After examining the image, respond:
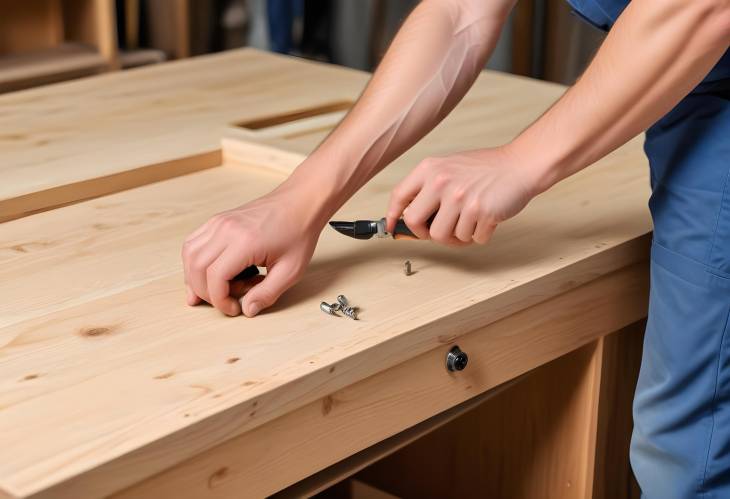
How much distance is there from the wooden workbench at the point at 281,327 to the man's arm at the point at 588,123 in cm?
8

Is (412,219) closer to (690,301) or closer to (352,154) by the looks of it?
(352,154)

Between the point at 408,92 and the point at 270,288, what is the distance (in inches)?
10.6

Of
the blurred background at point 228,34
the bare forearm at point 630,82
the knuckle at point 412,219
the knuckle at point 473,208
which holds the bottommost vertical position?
the blurred background at point 228,34

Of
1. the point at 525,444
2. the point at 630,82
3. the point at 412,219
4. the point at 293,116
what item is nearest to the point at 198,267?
the point at 412,219

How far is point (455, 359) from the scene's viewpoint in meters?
1.01

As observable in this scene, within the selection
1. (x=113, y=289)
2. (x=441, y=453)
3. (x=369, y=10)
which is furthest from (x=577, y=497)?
(x=369, y=10)

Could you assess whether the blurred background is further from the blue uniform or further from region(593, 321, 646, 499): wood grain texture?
the blue uniform

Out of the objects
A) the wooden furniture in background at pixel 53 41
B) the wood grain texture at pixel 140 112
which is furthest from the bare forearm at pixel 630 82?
the wooden furniture in background at pixel 53 41

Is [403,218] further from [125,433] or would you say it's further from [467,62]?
[125,433]

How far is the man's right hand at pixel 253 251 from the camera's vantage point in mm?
978

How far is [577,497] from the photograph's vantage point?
4.28ft

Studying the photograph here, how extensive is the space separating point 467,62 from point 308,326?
0.37 m

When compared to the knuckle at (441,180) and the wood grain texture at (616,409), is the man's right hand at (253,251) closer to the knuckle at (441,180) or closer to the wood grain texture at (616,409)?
the knuckle at (441,180)

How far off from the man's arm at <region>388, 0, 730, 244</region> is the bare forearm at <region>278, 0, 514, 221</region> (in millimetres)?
79
